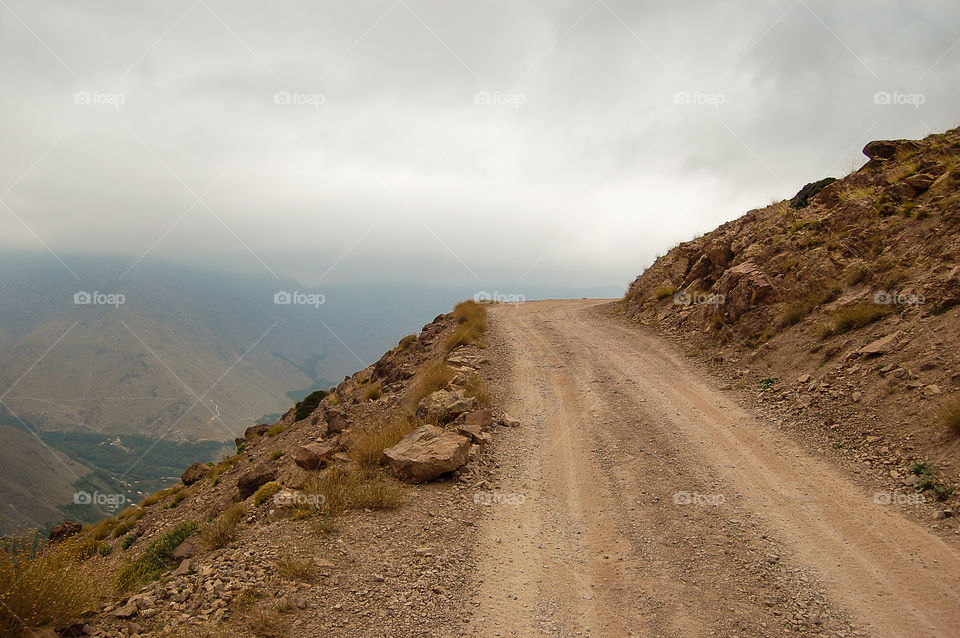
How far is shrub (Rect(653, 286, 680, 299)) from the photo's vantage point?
21266 millimetres

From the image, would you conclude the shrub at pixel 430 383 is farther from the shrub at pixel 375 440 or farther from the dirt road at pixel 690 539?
the dirt road at pixel 690 539

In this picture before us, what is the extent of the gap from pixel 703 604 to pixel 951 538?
3.55m

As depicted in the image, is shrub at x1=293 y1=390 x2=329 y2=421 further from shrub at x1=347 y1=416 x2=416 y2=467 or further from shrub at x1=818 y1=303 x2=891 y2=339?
shrub at x1=818 y1=303 x2=891 y2=339

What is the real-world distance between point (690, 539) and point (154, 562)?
9797 millimetres

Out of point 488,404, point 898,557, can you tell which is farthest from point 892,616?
point 488,404

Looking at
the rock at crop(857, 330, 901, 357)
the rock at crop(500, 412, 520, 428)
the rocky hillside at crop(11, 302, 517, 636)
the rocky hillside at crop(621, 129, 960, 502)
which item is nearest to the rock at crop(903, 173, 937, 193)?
the rocky hillside at crop(621, 129, 960, 502)

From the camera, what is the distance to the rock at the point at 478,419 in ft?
34.6

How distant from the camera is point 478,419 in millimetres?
10648

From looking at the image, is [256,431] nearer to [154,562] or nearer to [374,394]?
[374,394]

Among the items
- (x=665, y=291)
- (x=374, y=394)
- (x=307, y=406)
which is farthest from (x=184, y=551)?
(x=665, y=291)

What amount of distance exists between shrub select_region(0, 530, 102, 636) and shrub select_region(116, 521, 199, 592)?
243 centimetres

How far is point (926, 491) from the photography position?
691 cm

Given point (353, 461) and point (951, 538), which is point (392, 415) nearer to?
point (353, 461)

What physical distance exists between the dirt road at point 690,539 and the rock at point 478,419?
53cm
